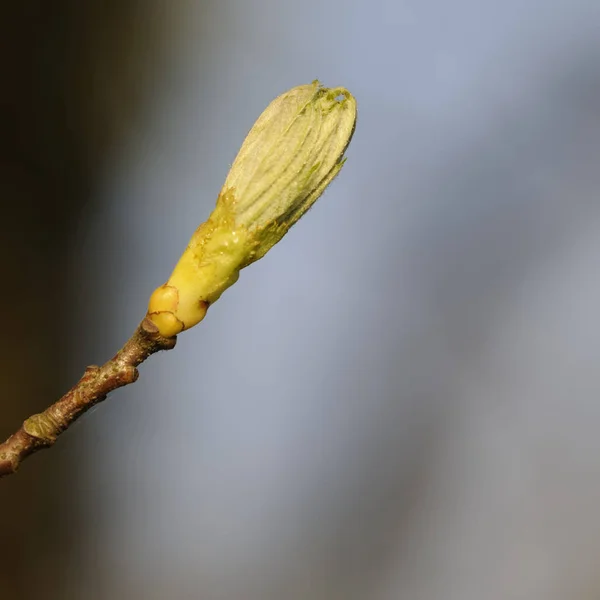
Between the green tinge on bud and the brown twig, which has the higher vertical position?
the green tinge on bud

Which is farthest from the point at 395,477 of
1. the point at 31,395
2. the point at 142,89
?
the point at 142,89

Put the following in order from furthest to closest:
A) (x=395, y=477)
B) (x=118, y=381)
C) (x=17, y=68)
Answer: (x=395, y=477), (x=17, y=68), (x=118, y=381)

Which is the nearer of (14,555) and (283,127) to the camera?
(283,127)

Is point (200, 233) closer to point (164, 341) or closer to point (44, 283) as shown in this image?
point (164, 341)

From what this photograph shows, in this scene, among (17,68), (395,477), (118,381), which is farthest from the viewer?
(395,477)

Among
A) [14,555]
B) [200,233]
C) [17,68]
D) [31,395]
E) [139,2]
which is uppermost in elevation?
[139,2]
